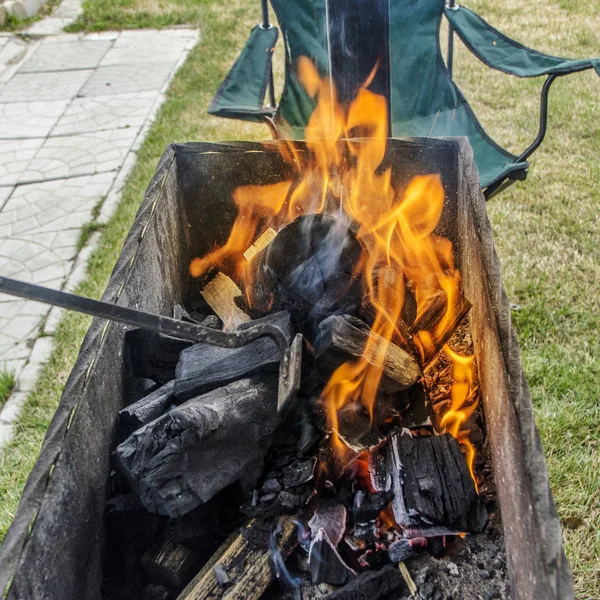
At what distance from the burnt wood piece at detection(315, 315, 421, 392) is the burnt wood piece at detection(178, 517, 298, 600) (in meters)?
0.47

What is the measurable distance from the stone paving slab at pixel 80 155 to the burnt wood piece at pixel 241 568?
362 cm

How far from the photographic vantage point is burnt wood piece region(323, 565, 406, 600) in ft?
5.08

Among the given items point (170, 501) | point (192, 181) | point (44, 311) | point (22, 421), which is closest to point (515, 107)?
point (192, 181)

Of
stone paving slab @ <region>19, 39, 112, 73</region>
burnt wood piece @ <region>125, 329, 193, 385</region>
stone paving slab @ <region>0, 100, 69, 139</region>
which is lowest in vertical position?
stone paving slab @ <region>0, 100, 69, 139</region>

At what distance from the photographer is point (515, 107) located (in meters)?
5.05

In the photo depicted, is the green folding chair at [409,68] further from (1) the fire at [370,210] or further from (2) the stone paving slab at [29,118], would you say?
(2) the stone paving slab at [29,118]

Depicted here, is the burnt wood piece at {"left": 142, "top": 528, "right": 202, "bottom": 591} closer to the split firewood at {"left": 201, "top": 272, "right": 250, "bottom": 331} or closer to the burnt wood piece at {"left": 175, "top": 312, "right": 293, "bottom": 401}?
the burnt wood piece at {"left": 175, "top": 312, "right": 293, "bottom": 401}

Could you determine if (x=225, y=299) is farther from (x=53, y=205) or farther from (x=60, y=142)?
(x=60, y=142)

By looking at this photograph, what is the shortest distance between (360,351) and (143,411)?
64cm

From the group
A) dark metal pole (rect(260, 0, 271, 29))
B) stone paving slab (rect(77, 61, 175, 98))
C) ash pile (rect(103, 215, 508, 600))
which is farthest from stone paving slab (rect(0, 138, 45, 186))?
ash pile (rect(103, 215, 508, 600))

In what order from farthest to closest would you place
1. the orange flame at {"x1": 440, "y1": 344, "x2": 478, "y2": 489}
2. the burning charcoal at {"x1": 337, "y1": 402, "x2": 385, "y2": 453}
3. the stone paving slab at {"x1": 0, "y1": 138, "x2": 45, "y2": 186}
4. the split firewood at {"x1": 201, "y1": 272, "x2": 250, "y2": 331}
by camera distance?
1. the stone paving slab at {"x1": 0, "y1": 138, "x2": 45, "y2": 186}
2. the split firewood at {"x1": 201, "y1": 272, "x2": 250, "y2": 331}
3. the orange flame at {"x1": 440, "y1": 344, "x2": 478, "y2": 489}
4. the burning charcoal at {"x1": 337, "y1": 402, "x2": 385, "y2": 453}

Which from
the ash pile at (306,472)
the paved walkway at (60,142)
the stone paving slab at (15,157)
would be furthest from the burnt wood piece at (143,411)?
the stone paving slab at (15,157)

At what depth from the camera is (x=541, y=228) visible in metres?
3.73

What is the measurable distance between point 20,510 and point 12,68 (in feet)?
19.9
